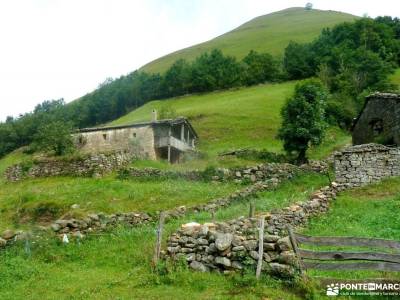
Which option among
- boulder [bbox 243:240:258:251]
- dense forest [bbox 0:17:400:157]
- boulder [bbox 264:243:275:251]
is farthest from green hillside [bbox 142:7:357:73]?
boulder [bbox 264:243:275:251]

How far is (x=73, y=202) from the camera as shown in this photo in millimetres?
25922

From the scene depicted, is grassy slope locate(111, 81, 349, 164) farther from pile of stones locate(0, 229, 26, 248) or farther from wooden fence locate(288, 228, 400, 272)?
Answer: wooden fence locate(288, 228, 400, 272)

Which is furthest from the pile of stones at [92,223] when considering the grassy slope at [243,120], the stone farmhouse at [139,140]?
the grassy slope at [243,120]

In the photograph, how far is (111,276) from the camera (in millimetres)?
13297

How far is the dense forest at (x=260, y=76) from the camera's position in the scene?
67688mm

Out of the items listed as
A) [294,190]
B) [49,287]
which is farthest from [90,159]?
[49,287]

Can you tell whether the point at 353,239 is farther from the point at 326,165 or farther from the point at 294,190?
the point at 326,165

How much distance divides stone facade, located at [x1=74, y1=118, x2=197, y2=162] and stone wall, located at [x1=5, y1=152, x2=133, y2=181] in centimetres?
298

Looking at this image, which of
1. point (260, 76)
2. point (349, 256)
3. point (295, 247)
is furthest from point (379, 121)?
point (260, 76)

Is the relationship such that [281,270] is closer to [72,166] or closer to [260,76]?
[72,166]

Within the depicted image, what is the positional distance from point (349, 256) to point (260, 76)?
257ft

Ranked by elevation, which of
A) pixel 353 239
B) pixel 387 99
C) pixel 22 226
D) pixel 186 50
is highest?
pixel 186 50

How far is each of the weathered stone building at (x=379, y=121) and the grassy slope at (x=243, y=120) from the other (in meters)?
6.04

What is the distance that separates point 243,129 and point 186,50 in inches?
4402
